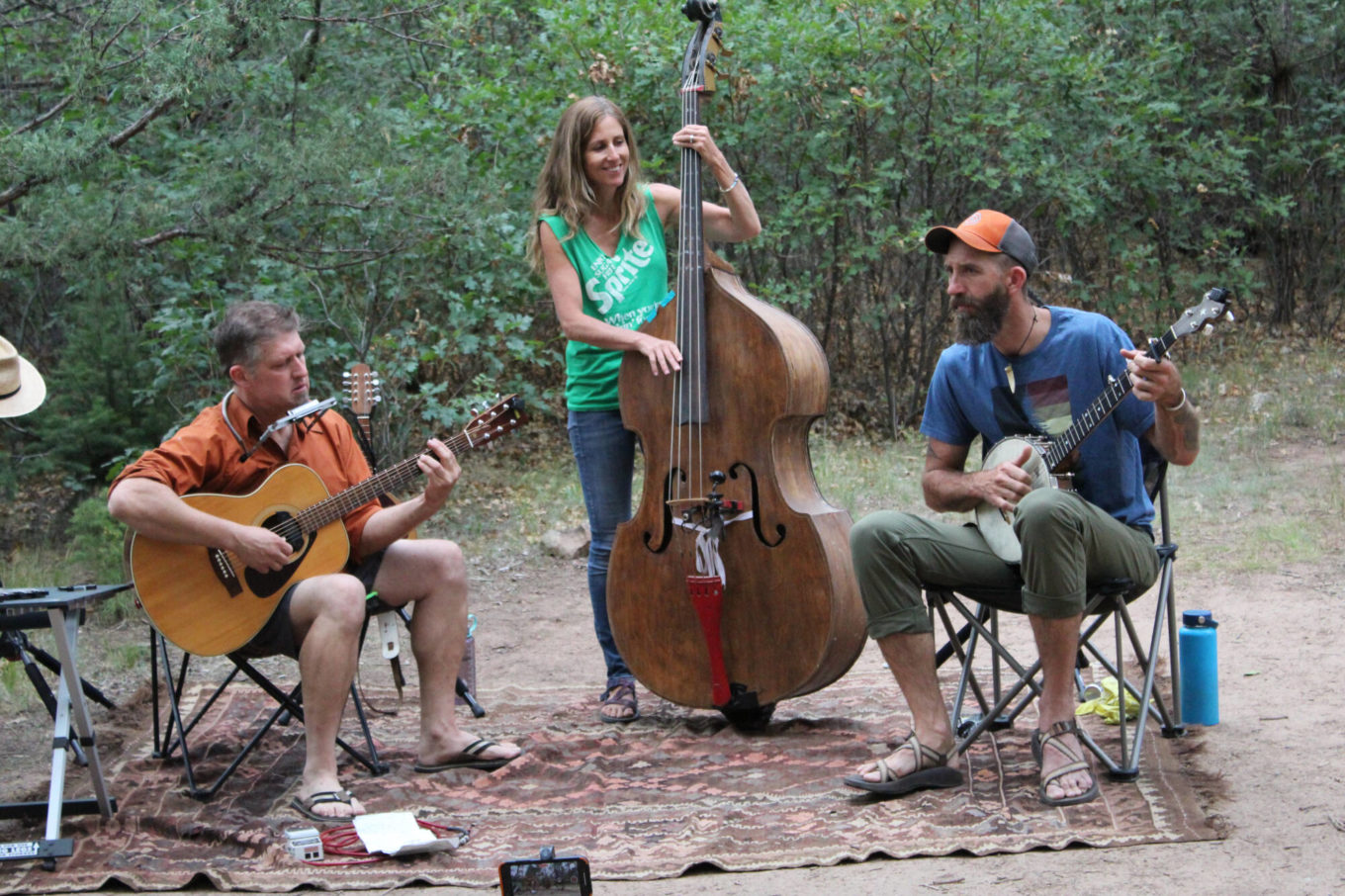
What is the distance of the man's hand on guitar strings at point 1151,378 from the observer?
3064 millimetres

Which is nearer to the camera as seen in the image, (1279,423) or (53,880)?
(53,880)

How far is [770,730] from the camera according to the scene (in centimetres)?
403

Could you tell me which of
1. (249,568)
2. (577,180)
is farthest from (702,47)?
(249,568)

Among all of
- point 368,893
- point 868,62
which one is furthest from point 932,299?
point 368,893

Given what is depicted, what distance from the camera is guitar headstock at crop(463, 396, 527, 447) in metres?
3.67

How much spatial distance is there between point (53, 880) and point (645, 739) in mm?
1623

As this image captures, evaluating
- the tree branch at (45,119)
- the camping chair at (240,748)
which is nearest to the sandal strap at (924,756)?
the camping chair at (240,748)

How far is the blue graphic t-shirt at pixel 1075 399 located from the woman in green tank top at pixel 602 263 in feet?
3.26

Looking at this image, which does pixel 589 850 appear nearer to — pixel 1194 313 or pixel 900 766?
pixel 900 766

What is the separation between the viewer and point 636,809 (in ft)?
11.2

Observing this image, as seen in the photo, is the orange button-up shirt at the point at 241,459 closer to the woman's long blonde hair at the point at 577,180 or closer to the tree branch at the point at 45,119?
the woman's long blonde hair at the point at 577,180

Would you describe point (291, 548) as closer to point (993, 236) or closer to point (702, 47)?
point (702, 47)

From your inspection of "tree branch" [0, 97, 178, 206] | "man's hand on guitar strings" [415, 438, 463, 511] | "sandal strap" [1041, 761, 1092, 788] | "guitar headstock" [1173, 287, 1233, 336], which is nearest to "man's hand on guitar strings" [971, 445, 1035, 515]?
"guitar headstock" [1173, 287, 1233, 336]

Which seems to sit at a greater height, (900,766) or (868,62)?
(868,62)
